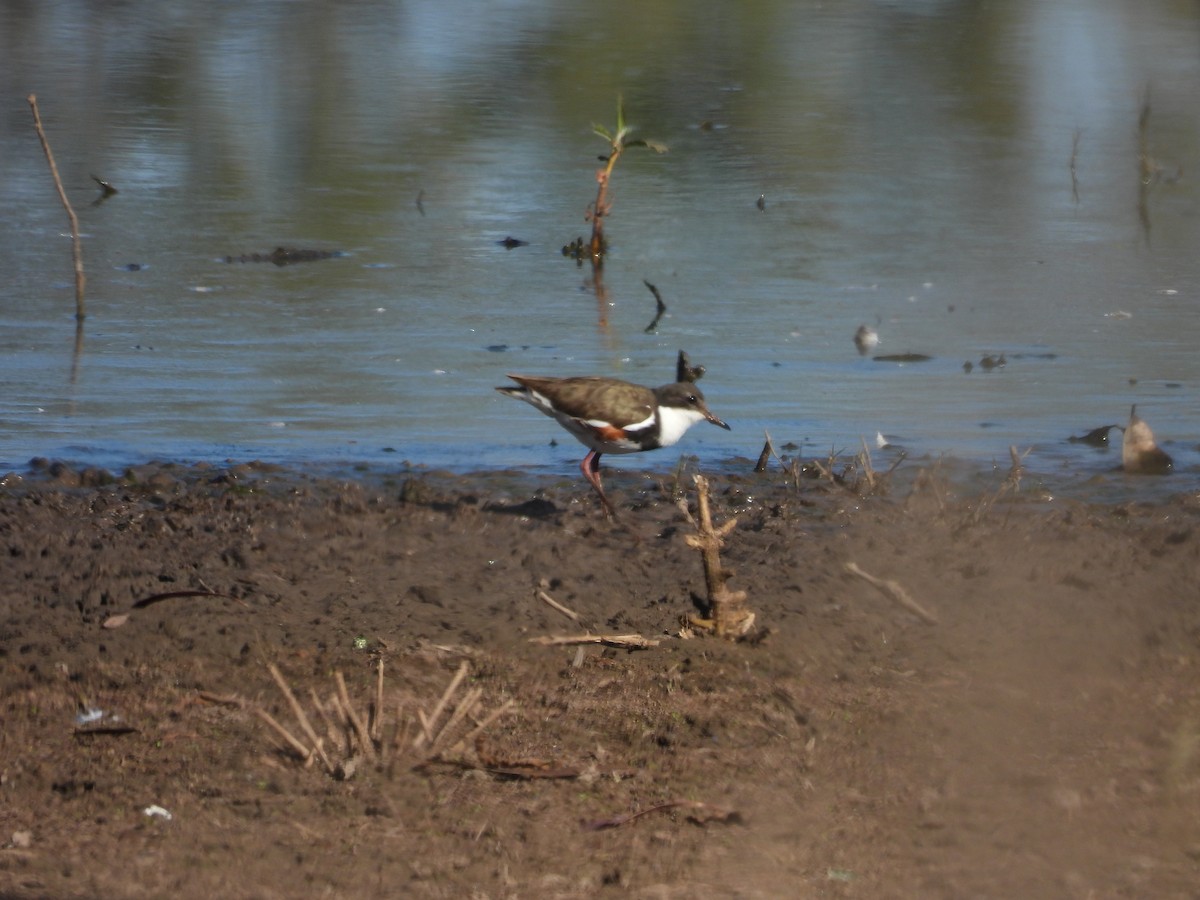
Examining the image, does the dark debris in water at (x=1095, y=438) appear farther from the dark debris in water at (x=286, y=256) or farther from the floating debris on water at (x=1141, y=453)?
the dark debris in water at (x=286, y=256)

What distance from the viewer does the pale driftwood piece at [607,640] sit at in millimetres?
5129

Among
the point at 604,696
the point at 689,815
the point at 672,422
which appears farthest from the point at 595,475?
the point at 689,815

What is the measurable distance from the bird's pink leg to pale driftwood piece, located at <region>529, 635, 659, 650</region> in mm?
1532

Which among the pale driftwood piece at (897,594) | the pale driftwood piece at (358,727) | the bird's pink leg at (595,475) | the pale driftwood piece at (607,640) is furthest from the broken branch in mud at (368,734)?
the bird's pink leg at (595,475)

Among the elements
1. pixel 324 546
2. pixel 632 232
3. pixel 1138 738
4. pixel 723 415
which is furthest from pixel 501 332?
pixel 1138 738

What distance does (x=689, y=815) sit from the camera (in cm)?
419

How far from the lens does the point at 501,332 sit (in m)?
10.4

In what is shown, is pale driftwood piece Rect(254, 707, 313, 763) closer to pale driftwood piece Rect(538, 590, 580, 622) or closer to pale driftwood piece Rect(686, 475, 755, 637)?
pale driftwood piece Rect(538, 590, 580, 622)

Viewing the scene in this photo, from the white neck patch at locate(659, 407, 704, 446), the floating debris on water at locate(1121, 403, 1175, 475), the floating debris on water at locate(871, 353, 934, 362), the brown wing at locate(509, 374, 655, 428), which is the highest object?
the brown wing at locate(509, 374, 655, 428)

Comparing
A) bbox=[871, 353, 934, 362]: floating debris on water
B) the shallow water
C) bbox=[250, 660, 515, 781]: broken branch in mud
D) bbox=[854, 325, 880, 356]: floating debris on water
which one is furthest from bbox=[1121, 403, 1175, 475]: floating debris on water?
bbox=[250, 660, 515, 781]: broken branch in mud

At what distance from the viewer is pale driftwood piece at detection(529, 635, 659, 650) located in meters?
5.13

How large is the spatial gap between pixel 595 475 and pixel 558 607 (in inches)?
73.2

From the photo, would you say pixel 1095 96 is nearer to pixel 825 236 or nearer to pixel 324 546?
pixel 825 236

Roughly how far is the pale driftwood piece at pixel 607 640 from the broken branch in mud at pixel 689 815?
37.1 inches
